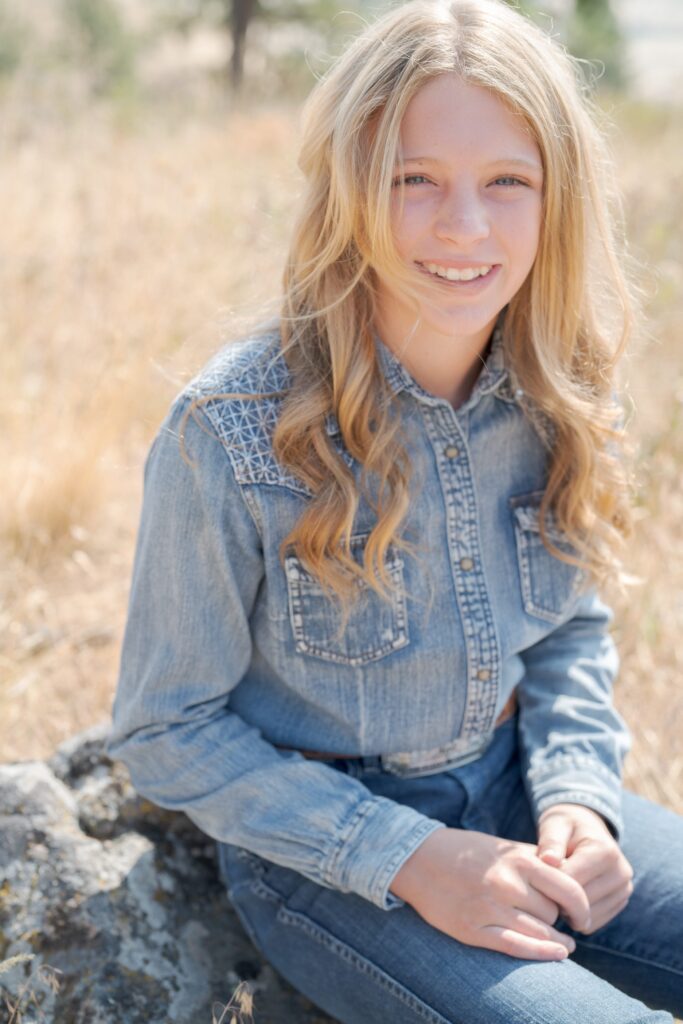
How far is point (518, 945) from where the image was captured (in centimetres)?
144

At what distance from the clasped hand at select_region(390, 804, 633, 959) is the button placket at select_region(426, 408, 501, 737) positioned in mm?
236

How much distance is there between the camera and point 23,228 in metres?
4.73

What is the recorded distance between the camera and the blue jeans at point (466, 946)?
55.1 inches

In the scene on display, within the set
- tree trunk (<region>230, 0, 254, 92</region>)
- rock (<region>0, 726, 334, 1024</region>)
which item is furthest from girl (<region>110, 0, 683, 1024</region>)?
tree trunk (<region>230, 0, 254, 92</region>)

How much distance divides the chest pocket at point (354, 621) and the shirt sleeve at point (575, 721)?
1.18ft

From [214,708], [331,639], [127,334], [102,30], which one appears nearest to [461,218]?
[331,639]

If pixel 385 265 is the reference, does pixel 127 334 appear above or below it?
below

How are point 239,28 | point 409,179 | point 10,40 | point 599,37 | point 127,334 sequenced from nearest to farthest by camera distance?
point 409,179 → point 127,334 → point 10,40 → point 599,37 → point 239,28

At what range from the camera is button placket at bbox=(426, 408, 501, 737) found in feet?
5.58

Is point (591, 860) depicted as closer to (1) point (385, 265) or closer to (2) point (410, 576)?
(2) point (410, 576)

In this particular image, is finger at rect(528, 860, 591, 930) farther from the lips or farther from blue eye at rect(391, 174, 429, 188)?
blue eye at rect(391, 174, 429, 188)

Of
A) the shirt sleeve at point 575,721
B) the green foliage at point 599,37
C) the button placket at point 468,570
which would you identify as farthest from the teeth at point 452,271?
the green foliage at point 599,37

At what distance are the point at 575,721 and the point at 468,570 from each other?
0.37 metres

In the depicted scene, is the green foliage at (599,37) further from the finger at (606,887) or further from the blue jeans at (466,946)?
the finger at (606,887)
